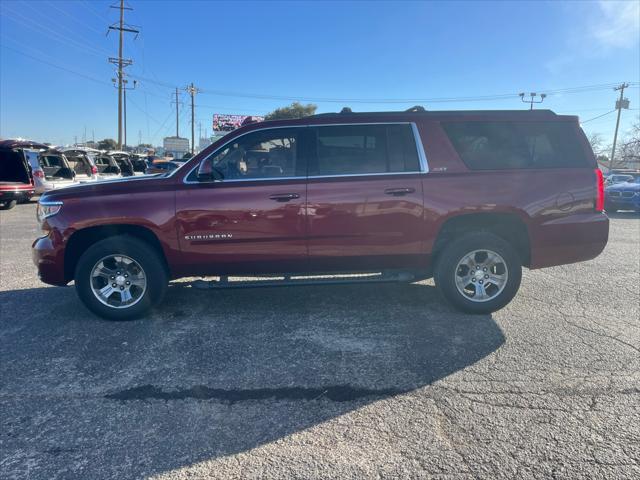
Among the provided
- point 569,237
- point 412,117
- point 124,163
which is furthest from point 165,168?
point 569,237

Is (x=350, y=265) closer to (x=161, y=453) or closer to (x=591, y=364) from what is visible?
(x=591, y=364)

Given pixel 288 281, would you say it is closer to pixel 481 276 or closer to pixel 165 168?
pixel 481 276

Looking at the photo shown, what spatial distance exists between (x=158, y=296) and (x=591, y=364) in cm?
396

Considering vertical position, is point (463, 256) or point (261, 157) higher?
point (261, 157)

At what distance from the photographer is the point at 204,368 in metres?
3.32

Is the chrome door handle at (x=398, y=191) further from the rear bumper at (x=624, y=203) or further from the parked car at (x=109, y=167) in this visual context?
the parked car at (x=109, y=167)

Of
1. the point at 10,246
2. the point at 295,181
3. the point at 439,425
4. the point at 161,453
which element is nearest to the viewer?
the point at 161,453

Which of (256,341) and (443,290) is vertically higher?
(443,290)

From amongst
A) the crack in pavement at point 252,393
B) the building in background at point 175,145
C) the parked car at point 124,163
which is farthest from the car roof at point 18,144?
the building in background at point 175,145

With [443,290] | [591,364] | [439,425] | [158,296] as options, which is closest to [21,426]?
[158,296]

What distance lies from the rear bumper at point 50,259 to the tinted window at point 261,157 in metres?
1.77

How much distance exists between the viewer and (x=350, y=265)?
171 inches

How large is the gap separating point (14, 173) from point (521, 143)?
1536 centimetres

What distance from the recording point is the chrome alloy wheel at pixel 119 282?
4219 millimetres
